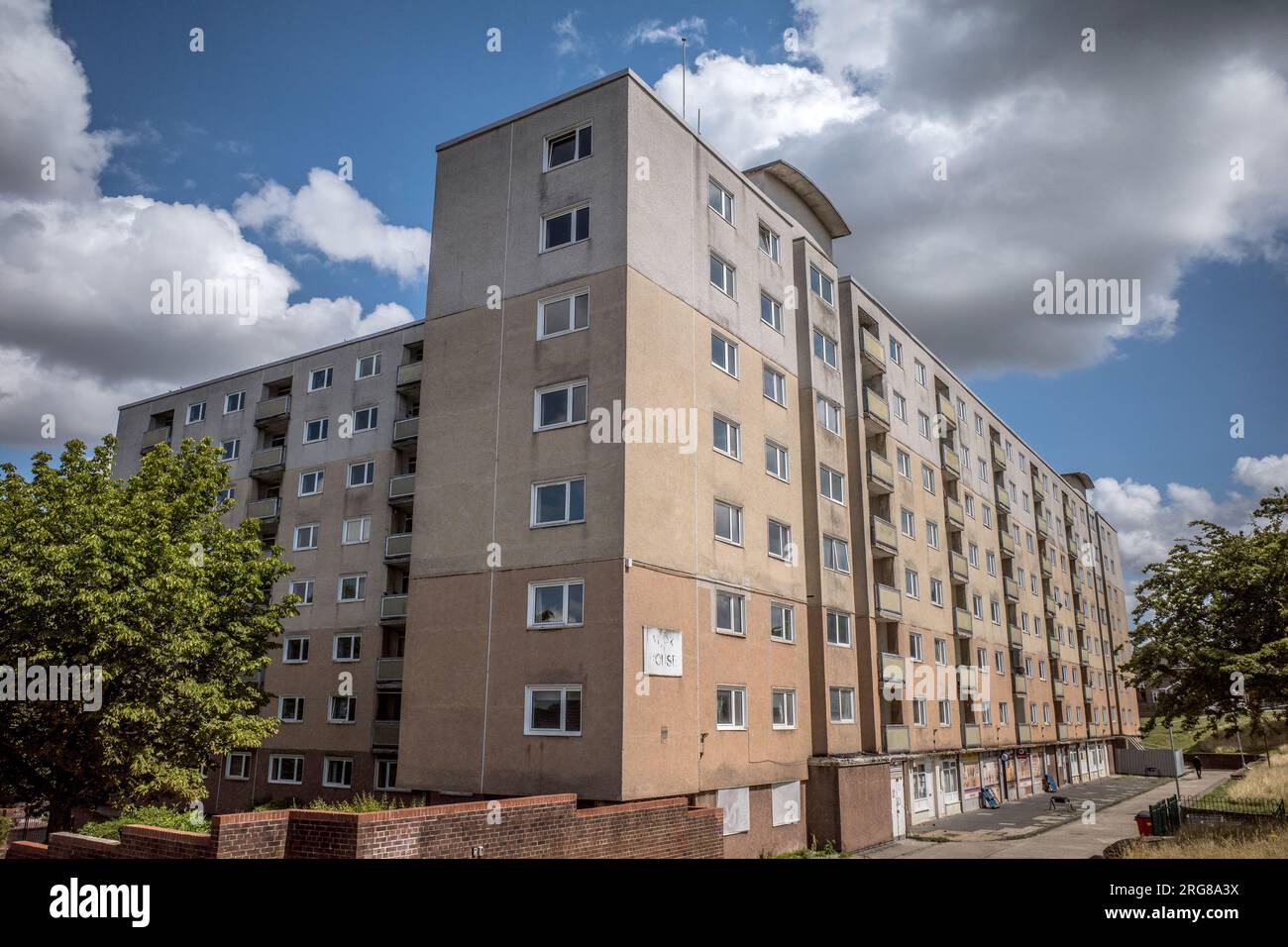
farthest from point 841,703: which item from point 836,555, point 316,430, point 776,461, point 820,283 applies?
point 316,430

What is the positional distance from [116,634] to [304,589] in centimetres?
1958

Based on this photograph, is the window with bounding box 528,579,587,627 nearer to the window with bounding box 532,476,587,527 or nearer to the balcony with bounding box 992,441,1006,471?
the window with bounding box 532,476,587,527

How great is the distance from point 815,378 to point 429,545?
1542cm

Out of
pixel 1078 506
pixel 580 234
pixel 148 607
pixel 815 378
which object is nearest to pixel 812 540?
pixel 815 378

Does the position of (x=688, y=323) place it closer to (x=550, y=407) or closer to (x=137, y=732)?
(x=550, y=407)

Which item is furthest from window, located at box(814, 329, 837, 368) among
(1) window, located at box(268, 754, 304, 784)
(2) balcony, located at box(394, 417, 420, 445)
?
(1) window, located at box(268, 754, 304, 784)

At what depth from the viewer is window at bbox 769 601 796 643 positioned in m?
26.9

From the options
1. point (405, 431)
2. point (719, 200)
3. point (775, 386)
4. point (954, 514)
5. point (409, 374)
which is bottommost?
point (954, 514)

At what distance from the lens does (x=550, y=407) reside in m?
23.4

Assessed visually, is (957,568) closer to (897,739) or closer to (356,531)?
(897,739)

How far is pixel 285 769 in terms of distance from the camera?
38.0 metres
